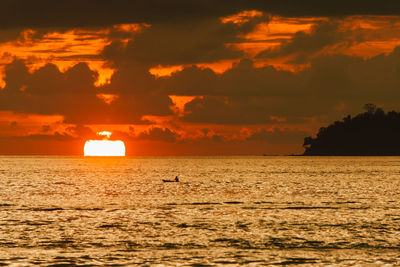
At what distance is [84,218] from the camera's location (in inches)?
2329

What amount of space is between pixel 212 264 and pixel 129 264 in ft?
15.2

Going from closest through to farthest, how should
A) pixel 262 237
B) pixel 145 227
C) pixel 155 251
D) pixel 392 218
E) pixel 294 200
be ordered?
pixel 155 251
pixel 262 237
pixel 145 227
pixel 392 218
pixel 294 200

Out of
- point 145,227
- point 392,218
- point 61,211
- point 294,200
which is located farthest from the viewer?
point 294,200

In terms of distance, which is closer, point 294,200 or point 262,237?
point 262,237

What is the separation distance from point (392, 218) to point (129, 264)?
3180cm

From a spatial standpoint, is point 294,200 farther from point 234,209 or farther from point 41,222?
point 41,222

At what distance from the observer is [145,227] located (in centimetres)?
5191

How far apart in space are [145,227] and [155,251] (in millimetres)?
12026

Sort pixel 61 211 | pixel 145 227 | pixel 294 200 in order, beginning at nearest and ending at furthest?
1. pixel 145 227
2. pixel 61 211
3. pixel 294 200

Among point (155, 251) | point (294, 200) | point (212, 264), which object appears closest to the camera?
point (212, 264)

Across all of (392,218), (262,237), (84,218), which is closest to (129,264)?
(262,237)

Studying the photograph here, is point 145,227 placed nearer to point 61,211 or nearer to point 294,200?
point 61,211

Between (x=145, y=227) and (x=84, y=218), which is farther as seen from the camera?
(x=84, y=218)

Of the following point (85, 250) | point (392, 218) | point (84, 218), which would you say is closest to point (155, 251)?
point (85, 250)
